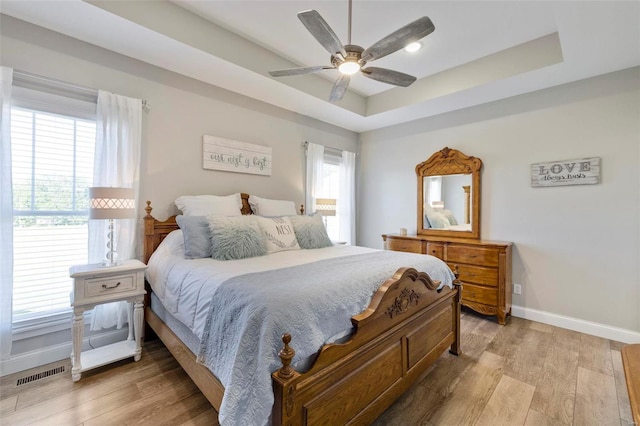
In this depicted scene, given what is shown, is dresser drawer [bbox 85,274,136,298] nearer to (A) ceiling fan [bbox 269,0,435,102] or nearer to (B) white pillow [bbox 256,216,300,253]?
(B) white pillow [bbox 256,216,300,253]

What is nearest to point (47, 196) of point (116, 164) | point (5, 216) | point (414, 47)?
point (5, 216)

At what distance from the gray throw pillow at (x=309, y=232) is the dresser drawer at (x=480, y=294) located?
1758 mm

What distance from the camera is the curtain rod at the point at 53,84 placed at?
2.07 meters

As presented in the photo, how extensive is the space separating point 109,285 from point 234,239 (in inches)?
37.5

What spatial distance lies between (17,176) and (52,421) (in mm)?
1723

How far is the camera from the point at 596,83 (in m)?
2.81

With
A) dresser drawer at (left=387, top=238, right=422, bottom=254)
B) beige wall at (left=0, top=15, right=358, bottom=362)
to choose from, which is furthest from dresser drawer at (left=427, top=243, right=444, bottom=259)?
beige wall at (left=0, top=15, right=358, bottom=362)

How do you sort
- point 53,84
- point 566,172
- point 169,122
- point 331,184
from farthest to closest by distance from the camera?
point 331,184, point 566,172, point 169,122, point 53,84

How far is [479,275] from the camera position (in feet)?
10.4

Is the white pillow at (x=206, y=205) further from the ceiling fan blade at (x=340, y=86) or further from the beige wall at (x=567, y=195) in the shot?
the beige wall at (x=567, y=195)

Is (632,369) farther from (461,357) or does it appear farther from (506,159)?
(506,159)

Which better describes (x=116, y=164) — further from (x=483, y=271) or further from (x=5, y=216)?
(x=483, y=271)

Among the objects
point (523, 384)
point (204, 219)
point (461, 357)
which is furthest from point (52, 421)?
point (523, 384)

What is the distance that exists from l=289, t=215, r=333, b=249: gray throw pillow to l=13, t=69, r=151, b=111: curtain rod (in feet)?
6.75
